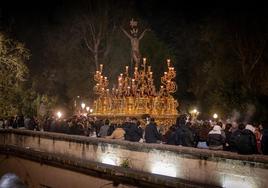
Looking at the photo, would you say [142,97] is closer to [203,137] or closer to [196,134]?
[203,137]

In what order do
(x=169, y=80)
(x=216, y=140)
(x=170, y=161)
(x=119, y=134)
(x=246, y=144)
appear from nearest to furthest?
(x=246, y=144)
(x=170, y=161)
(x=216, y=140)
(x=119, y=134)
(x=169, y=80)

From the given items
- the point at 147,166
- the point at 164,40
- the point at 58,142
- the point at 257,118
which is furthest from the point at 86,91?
the point at 147,166

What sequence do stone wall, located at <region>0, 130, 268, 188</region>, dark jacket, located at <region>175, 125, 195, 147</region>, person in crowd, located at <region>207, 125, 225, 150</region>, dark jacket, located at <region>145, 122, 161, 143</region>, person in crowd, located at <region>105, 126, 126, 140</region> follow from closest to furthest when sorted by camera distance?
stone wall, located at <region>0, 130, 268, 188</region>
person in crowd, located at <region>207, 125, 225, 150</region>
dark jacket, located at <region>175, 125, 195, 147</region>
dark jacket, located at <region>145, 122, 161, 143</region>
person in crowd, located at <region>105, 126, 126, 140</region>

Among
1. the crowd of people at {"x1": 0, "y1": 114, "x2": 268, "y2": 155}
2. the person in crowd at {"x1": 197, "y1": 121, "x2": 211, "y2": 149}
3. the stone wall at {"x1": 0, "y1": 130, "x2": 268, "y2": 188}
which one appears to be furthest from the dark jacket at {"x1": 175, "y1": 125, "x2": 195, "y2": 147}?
the person in crowd at {"x1": 197, "y1": 121, "x2": 211, "y2": 149}

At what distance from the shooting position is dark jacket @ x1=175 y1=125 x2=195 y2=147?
43.7 ft

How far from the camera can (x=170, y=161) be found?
12.4 meters

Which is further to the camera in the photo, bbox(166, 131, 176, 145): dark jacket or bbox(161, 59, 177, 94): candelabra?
bbox(161, 59, 177, 94): candelabra

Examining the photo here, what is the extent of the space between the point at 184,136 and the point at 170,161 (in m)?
1.23

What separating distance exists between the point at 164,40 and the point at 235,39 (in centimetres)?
1253

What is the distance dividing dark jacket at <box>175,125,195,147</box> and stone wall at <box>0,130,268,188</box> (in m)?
0.88

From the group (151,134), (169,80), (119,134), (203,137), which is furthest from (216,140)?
(169,80)

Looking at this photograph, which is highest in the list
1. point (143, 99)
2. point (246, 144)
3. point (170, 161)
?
point (143, 99)

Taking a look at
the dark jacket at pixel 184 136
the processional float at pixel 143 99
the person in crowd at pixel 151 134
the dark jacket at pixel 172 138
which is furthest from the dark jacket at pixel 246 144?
the processional float at pixel 143 99

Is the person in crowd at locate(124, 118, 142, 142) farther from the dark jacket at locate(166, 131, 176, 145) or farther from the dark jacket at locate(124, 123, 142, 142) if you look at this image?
the dark jacket at locate(166, 131, 176, 145)
